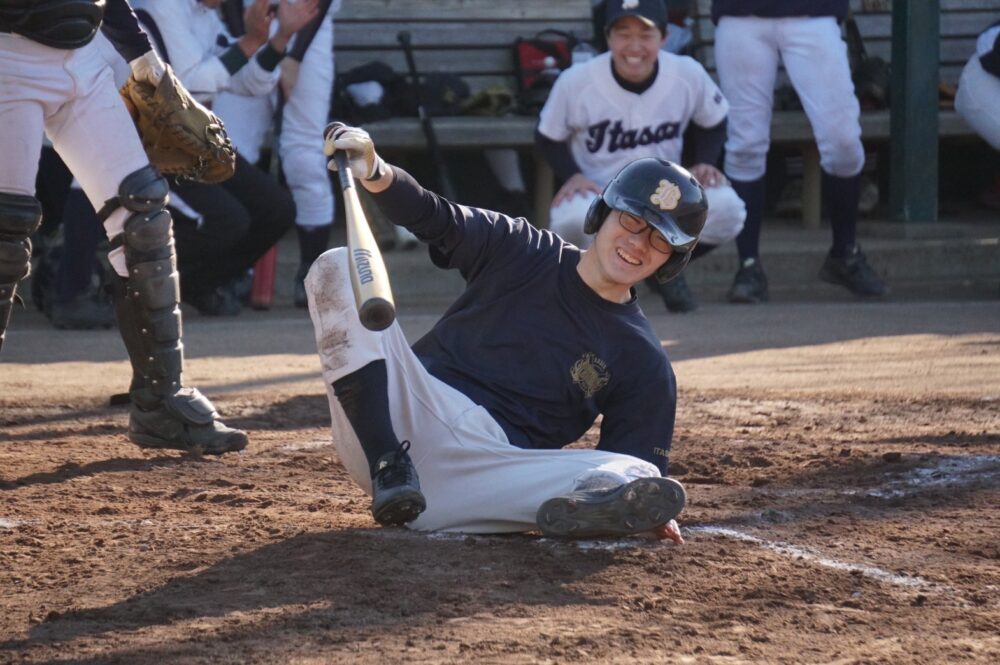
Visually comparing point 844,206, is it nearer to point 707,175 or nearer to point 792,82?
point 792,82

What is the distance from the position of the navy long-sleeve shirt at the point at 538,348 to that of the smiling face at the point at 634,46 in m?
3.82

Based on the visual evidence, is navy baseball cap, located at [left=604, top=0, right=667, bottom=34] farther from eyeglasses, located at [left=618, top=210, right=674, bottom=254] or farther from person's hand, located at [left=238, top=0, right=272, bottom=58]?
eyeglasses, located at [left=618, top=210, right=674, bottom=254]

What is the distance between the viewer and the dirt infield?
110 inches

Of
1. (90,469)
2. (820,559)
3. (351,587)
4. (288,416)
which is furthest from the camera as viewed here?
(288,416)

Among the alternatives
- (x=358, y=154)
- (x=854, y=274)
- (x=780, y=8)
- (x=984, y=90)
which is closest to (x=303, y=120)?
(x=780, y=8)

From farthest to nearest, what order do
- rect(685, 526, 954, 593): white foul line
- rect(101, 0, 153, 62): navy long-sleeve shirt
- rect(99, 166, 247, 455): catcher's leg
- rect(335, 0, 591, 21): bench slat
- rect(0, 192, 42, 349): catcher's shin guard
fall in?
rect(335, 0, 591, 21): bench slat < rect(101, 0, 153, 62): navy long-sleeve shirt < rect(99, 166, 247, 455): catcher's leg < rect(0, 192, 42, 349): catcher's shin guard < rect(685, 526, 954, 593): white foul line

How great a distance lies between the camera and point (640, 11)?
7285 mm

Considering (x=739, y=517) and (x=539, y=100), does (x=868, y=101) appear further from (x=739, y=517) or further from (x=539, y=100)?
(x=739, y=517)

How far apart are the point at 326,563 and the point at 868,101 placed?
739 centimetres

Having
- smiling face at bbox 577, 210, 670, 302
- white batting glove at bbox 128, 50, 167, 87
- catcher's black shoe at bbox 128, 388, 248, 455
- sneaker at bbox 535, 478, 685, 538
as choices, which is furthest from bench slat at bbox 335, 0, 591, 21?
sneaker at bbox 535, 478, 685, 538

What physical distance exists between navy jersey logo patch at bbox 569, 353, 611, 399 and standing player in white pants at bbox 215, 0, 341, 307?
163 inches

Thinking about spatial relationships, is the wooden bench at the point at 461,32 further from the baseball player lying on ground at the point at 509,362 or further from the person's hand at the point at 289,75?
the baseball player lying on ground at the point at 509,362

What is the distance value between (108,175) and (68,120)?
0.18 metres

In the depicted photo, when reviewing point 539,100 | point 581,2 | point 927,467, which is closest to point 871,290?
point 539,100
